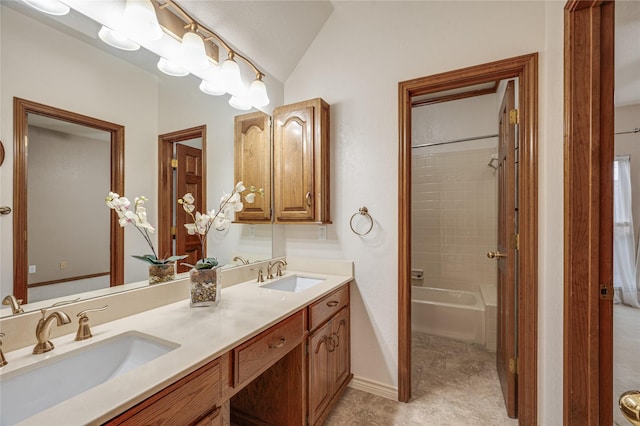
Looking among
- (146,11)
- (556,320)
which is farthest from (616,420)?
(146,11)

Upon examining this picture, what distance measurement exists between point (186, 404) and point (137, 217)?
82 centimetres

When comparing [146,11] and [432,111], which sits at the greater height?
[432,111]

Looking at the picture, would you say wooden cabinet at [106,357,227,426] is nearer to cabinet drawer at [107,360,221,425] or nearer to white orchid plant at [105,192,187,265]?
cabinet drawer at [107,360,221,425]

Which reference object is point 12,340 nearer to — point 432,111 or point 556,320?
point 556,320

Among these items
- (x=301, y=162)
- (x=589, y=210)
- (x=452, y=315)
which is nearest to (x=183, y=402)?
(x=301, y=162)

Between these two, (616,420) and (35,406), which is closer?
(35,406)

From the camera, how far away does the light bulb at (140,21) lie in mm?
1134

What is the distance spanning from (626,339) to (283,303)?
159 centimetres

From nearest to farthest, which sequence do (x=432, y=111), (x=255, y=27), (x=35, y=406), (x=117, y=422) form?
(x=117, y=422) → (x=35, y=406) → (x=255, y=27) → (x=432, y=111)

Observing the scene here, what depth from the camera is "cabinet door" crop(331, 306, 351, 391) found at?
172cm

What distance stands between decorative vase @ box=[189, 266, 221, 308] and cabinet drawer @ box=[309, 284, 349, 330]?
1.60 feet

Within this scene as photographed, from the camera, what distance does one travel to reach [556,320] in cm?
133

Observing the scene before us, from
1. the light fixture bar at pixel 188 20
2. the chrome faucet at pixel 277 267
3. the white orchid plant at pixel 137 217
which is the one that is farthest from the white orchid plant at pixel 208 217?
the light fixture bar at pixel 188 20

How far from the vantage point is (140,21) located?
1.15m
